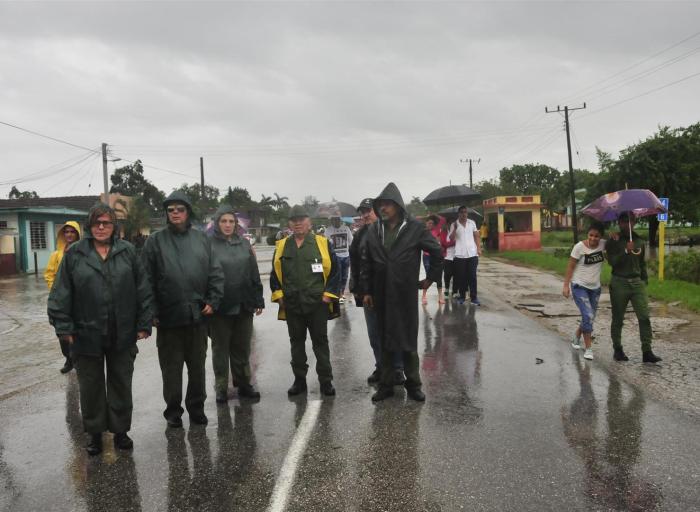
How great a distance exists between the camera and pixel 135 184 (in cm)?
6356

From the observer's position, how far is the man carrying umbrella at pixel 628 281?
6.24 metres

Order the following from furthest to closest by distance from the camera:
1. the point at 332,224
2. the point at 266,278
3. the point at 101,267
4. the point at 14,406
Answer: the point at 266,278 < the point at 332,224 < the point at 14,406 < the point at 101,267

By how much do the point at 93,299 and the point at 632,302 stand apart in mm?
5809

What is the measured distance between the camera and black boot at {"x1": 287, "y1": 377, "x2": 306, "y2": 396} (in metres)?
5.23

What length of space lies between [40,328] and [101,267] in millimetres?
7278

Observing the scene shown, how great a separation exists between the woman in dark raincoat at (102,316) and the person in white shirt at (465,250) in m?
7.51

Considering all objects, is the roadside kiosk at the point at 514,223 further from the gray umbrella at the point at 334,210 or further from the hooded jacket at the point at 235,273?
the hooded jacket at the point at 235,273

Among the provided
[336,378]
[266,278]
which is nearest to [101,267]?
[336,378]

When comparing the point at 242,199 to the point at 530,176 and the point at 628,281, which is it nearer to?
the point at 530,176

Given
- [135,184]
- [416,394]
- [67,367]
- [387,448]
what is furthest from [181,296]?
[135,184]

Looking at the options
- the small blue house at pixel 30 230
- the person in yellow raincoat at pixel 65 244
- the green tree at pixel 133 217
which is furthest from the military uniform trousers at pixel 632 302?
the green tree at pixel 133 217

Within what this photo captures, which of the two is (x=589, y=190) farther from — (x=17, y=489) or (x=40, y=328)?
(x=17, y=489)

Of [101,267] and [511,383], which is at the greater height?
[101,267]

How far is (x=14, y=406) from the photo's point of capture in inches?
211
